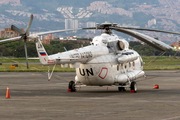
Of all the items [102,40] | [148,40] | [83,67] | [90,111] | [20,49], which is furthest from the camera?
[20,49]

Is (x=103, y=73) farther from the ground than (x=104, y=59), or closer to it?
closer to it

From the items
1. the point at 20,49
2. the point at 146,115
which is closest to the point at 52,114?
the point at 146,115

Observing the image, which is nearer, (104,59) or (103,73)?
(103,73)

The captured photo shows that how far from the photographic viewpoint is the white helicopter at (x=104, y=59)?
1005 inches

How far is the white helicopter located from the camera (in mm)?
25533

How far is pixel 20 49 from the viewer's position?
167m

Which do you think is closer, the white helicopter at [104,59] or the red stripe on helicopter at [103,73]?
the white helicopter at [104,59]

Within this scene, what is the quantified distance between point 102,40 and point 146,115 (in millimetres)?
14556

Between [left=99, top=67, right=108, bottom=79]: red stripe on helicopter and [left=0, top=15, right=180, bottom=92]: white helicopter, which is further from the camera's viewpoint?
[left=99, top=67, right=108, bottom=79]: red stripe on helicopter

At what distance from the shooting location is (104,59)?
94.3ft

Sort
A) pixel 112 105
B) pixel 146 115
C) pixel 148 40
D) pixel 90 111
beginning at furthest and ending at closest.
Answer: pixel 148 40 < pixel 112 105 < pixel 90 111 < pixel 146 115

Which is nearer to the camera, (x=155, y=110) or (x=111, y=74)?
(x=155, y=110)

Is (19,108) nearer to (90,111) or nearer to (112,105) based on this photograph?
(90,111)

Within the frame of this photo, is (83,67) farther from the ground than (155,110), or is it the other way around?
(83,67)
